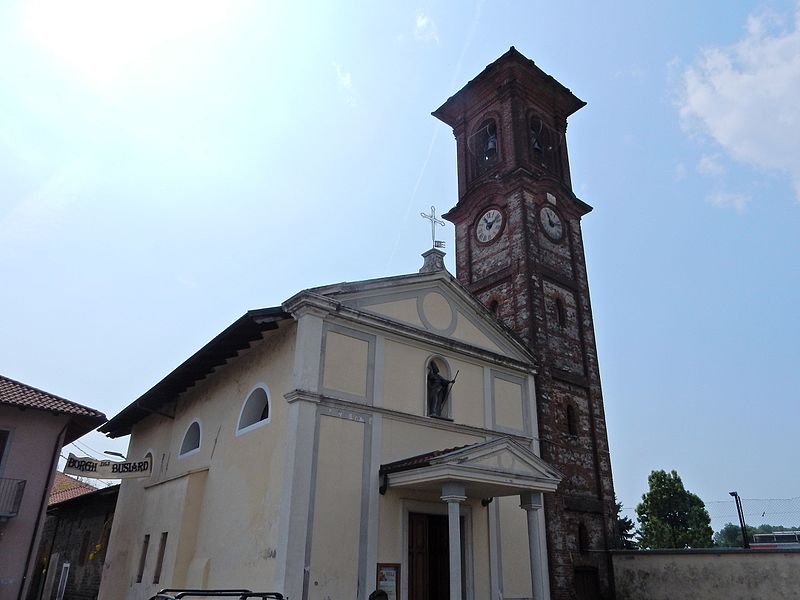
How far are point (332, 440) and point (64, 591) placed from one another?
16.0 m

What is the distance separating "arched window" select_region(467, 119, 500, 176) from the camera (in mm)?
19986

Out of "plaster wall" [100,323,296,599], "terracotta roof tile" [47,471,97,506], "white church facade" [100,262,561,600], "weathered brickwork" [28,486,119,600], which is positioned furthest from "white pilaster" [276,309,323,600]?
"terracotta roof tile" [47,471,97,506]

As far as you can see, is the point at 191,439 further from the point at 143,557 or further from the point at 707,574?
the point at 707,574

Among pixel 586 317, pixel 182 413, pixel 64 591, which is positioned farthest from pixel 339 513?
pixel 64 591

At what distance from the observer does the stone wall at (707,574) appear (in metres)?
11.6

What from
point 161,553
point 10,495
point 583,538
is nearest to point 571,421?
point 583,538

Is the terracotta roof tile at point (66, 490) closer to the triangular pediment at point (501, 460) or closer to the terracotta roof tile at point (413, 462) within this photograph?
the terracotta roof tile at point (413, 462)

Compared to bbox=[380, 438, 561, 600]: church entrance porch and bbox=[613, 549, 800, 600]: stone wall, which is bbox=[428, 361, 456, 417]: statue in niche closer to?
bbox=[380, 438, 561, 600]: church entrance porch

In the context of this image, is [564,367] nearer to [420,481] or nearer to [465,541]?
[465,541]

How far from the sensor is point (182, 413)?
1620cm

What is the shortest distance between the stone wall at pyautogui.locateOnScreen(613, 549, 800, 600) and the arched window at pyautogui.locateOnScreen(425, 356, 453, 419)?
6.13m

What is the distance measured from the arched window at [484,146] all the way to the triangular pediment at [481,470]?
37.5ft

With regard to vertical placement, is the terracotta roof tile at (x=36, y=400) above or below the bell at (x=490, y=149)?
below

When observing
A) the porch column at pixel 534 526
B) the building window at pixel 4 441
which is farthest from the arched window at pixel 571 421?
the building window at pixel 4 441
